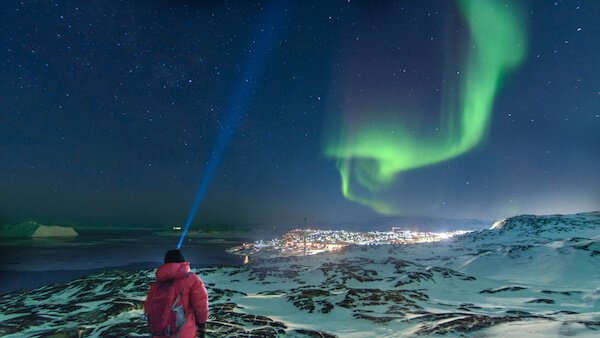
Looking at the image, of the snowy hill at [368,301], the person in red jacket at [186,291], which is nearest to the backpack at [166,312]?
the person in red jacket at [186,291]

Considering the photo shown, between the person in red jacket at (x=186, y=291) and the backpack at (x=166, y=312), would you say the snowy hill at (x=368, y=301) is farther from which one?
the backpack at (x=166, y=312)

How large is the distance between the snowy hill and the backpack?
9314 mm

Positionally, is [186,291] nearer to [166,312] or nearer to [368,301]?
[166,312]

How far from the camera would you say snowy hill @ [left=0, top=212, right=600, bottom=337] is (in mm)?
13570

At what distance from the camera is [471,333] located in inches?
482

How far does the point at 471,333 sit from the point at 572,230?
270 ft

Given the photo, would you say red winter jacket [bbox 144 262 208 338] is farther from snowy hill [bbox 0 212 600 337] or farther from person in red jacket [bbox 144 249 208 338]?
snowy hill [bbox 0 212 600 337]

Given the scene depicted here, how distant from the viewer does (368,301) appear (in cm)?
2002

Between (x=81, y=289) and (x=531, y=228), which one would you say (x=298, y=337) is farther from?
(x=531, y=228)

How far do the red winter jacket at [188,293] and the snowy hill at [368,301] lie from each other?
908 cm

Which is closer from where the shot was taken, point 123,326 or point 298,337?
point 298,337

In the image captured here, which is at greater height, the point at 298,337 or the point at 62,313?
the point at 298,337

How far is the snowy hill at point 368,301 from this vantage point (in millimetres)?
13570

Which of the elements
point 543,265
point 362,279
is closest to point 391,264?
point 362,279
